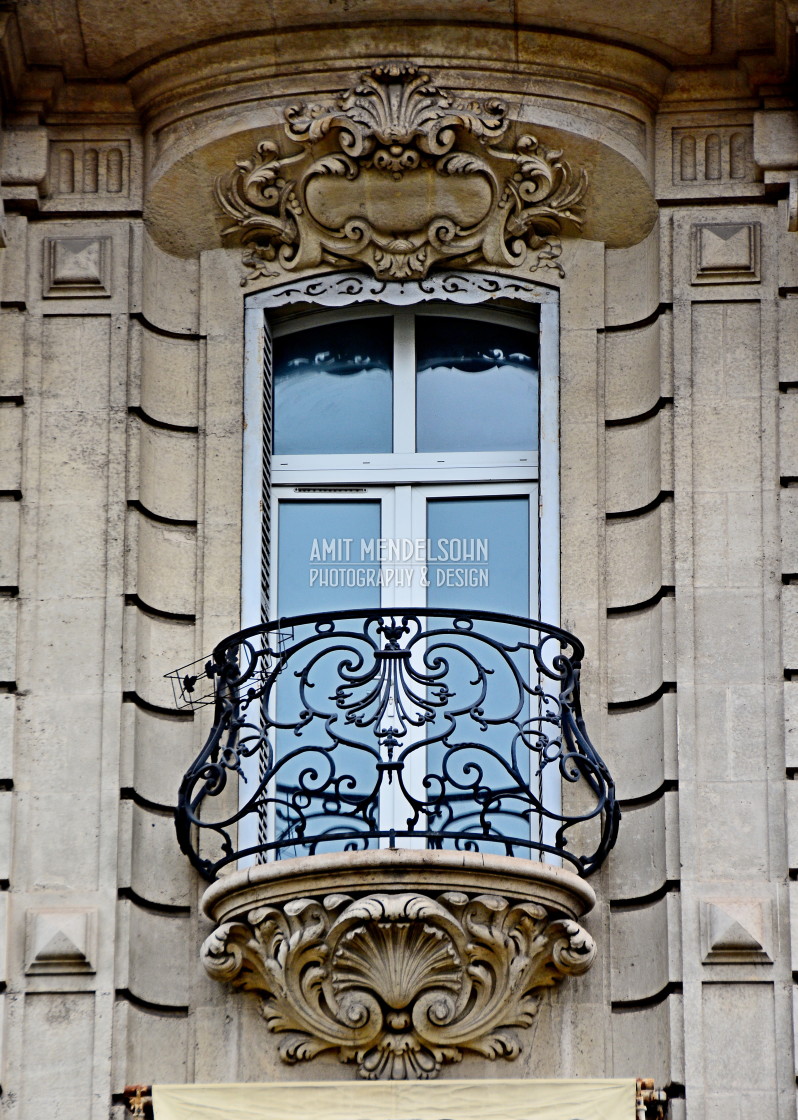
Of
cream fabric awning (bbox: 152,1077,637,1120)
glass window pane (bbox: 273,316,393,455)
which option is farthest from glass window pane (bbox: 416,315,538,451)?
cream fabric awning (bbox: 152,1077,637,1120)

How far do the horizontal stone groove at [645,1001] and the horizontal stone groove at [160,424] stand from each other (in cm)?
353

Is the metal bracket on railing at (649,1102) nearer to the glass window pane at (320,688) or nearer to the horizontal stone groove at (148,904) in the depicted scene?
the glass window pane at (320,688)

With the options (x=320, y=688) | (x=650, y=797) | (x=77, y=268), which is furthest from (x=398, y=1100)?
(x=77, y=268)

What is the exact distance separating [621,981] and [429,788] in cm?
127

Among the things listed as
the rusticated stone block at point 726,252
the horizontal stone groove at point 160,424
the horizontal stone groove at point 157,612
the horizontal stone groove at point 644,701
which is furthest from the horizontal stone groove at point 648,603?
the horizontal stone groove at point 160,424

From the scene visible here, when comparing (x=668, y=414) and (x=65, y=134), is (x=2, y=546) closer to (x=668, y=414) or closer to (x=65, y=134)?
(x=65, y=134)

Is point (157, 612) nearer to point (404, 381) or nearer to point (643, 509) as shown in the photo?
point (404, 381)

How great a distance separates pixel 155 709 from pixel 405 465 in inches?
71.4

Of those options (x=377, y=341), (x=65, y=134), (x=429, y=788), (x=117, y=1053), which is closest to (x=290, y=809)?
(x=429, y=788)

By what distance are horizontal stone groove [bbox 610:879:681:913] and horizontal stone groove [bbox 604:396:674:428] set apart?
2.35 meters

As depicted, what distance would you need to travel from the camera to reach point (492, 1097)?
11.8 metres

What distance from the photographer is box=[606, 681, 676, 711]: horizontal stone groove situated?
12648 millimetres

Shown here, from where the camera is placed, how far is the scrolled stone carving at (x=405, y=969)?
12.1 metres

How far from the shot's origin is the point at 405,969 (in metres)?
12.1
